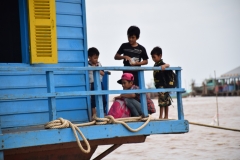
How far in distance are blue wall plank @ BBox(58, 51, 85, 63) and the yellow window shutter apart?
27 cm

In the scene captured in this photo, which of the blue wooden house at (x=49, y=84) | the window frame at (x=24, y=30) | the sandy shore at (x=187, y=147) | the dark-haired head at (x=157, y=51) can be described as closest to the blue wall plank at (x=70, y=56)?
the blue wooden house at (x=49, y=84)

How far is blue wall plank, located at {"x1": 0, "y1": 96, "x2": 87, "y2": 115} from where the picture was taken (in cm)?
786

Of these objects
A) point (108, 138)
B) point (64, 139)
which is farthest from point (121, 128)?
point (64, 139)

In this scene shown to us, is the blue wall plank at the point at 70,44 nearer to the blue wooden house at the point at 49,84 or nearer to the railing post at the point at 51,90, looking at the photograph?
the blue wooden house at the point at 49,84

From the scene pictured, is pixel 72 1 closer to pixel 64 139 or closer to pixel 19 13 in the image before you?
pixel 19 13

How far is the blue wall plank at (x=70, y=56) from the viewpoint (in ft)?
28.0

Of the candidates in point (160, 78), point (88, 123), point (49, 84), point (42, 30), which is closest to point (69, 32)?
point (42, 30)

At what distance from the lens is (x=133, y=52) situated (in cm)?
874

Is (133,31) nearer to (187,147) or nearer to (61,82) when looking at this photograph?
(61,82)

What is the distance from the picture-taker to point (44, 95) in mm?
6941

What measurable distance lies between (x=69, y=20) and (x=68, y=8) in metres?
0.18

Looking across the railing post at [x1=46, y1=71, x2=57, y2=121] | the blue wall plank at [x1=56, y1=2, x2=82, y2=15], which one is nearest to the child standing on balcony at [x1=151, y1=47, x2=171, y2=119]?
the blue wall plank at [x1=56, y1=2, x2=82, y2=15]

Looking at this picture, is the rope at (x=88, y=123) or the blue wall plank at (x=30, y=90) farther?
the blue wall plank at (x=30, y=90)

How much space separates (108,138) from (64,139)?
0.71m
